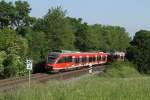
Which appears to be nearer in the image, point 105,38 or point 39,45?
point 39,45

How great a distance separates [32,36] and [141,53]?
2017 cm

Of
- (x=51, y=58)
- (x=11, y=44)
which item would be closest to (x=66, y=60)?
(x=51, y=58)

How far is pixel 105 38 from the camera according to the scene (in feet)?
455

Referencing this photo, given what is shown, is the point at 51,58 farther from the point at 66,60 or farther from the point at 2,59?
the point at 2,59

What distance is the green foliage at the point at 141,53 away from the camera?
54219 millimetres

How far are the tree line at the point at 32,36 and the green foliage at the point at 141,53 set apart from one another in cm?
1161

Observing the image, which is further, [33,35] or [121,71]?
[33,35]

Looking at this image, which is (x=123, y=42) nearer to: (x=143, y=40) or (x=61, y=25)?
(x=61, y=25)

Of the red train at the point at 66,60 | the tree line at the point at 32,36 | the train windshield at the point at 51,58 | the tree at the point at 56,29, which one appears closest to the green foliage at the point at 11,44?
the tree line at the point at 32,36

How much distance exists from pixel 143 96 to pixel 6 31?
141ft

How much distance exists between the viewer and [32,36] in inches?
2761

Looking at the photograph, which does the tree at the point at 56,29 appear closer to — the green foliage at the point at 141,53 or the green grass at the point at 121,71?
the green foliage at the point at 141,53

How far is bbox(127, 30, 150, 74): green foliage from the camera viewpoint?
54219mm

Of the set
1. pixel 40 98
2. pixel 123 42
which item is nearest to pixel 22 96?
pixel 40 98
